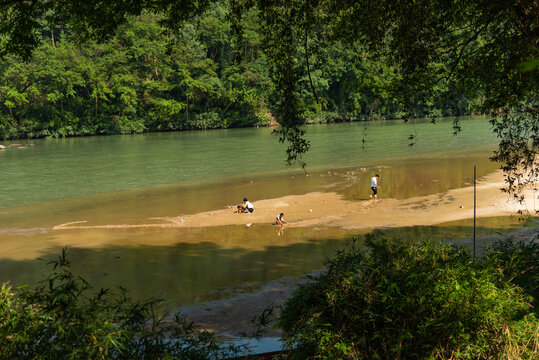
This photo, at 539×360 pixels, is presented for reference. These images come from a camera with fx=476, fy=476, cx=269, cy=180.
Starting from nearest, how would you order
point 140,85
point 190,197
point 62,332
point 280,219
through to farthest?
1. point 62,332
2. point 280,219
3. point 190,197
4. point 140,85

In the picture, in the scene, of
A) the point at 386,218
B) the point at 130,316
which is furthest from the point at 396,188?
the point at 130,316

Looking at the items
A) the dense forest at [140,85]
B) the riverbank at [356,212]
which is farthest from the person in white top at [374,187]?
the dense forest at [140,85]

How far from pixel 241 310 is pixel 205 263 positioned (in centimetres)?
421

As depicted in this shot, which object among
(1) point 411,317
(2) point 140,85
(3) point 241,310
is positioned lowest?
(3) point 241,310

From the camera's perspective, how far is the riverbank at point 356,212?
20484 mm

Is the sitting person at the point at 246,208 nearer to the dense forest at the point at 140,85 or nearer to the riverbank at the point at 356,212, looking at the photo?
the riverbank at the point at 356,212

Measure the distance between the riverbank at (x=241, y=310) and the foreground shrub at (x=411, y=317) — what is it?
547cm

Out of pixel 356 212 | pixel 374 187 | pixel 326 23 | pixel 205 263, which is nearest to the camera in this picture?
pixel 326 23

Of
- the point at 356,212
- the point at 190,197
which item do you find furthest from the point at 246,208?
the point at 190,197

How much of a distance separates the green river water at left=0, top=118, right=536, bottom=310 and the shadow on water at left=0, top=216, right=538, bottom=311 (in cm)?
4

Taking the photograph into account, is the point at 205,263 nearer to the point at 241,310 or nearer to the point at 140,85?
the point at 241,310

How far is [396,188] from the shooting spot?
27922mm

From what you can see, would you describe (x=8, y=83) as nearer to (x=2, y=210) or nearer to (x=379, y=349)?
(x=2, y=210)

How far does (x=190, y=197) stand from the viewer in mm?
28406
